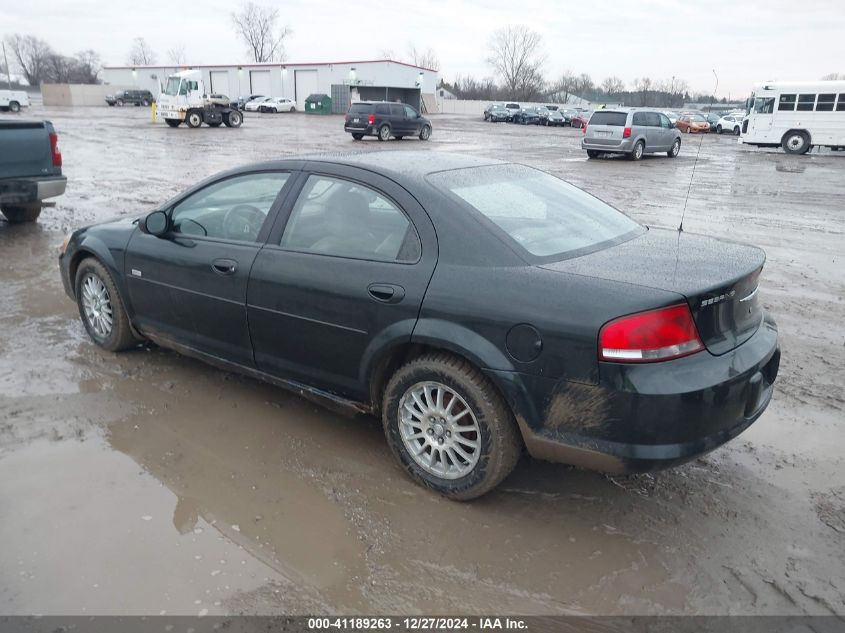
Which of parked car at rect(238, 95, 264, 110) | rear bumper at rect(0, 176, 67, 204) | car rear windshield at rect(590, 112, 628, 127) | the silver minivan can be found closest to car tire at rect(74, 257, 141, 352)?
rear bumper at rect(0, 176, 67, 204)

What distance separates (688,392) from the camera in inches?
105

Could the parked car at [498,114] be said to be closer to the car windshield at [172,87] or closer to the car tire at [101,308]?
the car windshield at [172,87]

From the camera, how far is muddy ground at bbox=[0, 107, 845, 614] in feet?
8.68

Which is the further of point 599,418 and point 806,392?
point 806,392

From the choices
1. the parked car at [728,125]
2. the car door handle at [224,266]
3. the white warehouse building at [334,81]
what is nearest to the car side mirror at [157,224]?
the car door handle at [224,266]

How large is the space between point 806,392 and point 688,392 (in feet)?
7.63

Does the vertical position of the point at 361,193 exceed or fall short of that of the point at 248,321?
it exceeds it

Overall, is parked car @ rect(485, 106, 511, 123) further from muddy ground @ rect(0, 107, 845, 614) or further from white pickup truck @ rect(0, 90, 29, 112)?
muddy ground @ rect(0, 107, 845, 614)

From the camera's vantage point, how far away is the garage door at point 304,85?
6297 cm

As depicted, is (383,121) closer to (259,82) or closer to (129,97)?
(259,82)

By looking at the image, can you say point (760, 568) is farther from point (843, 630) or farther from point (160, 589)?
point (160, 589)

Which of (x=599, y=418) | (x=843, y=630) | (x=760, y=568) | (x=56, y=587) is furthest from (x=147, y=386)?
(x=843, y=630)

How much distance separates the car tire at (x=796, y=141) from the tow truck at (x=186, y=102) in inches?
1071

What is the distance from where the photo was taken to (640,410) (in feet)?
8.74
